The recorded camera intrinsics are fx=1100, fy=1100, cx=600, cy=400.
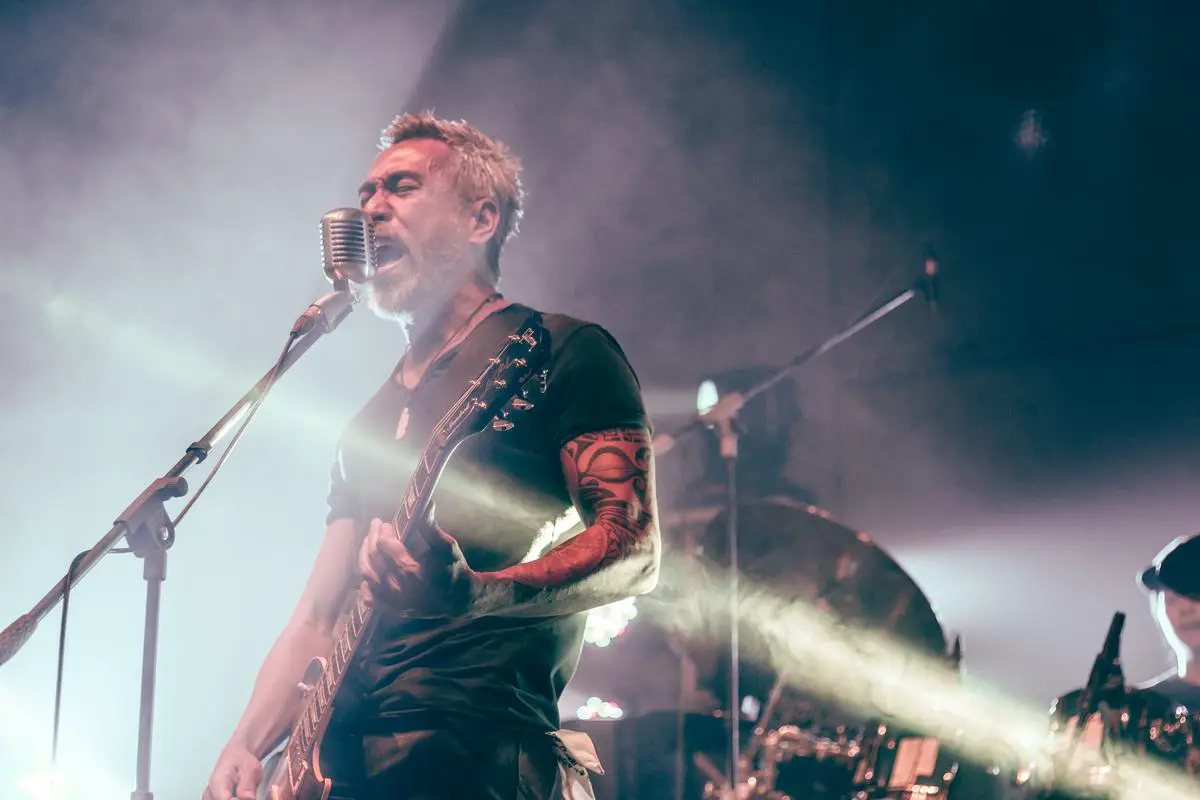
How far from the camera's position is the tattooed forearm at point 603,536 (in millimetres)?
1631

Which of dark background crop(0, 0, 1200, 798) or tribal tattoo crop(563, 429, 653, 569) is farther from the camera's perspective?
dark background crop(0, 0, 1200, 798)

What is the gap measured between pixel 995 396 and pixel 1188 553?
1477mm

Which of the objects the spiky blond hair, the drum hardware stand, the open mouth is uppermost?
the spiky blond hair

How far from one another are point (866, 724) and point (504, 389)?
8.66 feet

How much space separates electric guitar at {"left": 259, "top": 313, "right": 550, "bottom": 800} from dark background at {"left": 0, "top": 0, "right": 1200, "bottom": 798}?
3.35 meters

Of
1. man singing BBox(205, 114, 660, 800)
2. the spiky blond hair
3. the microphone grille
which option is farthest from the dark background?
the microphone grille

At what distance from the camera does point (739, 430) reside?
15.2ft

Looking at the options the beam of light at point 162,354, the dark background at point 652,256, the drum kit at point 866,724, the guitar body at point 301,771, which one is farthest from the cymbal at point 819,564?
the guitar body at point 301,771

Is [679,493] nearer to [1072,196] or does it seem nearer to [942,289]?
[942,289]

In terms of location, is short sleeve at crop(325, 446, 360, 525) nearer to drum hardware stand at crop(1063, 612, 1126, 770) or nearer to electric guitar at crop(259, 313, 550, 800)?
electric guitar at crop(259, 313, 550, 800)

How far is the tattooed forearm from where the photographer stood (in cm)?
163

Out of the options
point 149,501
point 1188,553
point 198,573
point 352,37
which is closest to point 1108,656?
point 1188,553

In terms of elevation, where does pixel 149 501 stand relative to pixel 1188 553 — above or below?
below

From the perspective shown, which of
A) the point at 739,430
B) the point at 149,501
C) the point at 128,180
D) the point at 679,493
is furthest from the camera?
the point at 679,493
